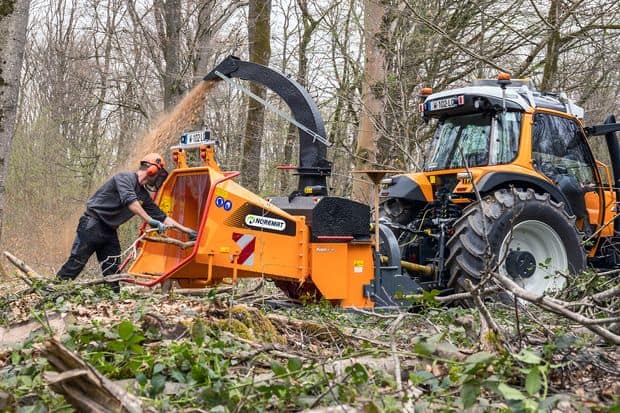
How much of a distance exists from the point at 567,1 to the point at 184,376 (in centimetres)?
953

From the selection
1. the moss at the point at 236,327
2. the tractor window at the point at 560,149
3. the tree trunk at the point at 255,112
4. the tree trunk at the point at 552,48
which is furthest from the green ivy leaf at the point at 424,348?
the tree trunk at the point at 255,112

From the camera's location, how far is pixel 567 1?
11195 millimetres

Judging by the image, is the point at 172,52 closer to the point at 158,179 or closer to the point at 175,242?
the point at 158,179

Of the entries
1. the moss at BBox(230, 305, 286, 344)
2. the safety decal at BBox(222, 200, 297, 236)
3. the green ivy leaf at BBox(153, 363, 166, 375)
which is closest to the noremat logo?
the safety decal at BBox(222, 200, 297, 236)

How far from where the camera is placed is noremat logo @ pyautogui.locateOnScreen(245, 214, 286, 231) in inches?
284

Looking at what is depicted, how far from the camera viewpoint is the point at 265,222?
726 cm

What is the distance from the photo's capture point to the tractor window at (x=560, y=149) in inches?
339

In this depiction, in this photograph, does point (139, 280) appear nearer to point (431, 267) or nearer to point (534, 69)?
point (431, 267)

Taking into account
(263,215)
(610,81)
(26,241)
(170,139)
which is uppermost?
(610,81)

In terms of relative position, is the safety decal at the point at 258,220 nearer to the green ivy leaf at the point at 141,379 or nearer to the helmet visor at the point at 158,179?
the helmet visor at the point at 158,179

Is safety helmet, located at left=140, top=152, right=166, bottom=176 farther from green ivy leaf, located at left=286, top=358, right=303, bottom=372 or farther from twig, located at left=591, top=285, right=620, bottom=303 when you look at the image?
green ivy leaf, located at left=286, top=358, right=303, bottom=372

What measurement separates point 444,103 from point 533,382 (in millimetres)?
6401

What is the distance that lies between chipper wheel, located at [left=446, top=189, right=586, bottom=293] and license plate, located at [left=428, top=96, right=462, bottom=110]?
3.80 ft

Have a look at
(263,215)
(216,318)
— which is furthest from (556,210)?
(216,318)
